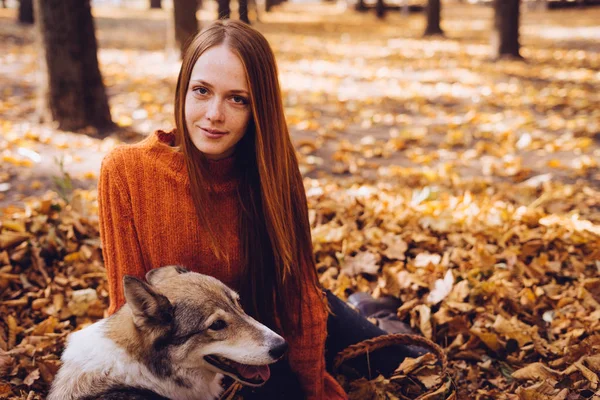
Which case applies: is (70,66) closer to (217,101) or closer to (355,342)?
(217,101)

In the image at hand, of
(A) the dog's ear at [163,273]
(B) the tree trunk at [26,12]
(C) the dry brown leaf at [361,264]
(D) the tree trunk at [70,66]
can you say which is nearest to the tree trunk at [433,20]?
(B) the tree trunk at [26,12]

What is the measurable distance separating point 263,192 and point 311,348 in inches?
37.0

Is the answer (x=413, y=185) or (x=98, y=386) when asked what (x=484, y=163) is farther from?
(x=98, y=386)

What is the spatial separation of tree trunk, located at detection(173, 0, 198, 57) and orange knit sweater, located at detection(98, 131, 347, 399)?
28.4 feet

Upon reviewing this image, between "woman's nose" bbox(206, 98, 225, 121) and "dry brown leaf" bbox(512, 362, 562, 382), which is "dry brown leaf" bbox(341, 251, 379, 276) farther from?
"woman's nose" bbox(206, 98, 225, 121)


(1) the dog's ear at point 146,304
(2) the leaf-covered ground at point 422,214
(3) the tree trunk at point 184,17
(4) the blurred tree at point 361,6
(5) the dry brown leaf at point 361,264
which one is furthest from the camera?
(4) the blurred tree at point 361,6

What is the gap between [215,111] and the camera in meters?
2.50

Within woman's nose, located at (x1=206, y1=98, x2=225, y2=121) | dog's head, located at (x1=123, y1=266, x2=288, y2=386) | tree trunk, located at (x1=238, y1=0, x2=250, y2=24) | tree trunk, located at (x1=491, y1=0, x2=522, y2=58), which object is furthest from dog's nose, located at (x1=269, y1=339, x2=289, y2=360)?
tree trunk, located at (x1=491, y1=0, x2=522, y2=58)

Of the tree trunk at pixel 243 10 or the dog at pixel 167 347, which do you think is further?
the tree trunk at pixel 243 10

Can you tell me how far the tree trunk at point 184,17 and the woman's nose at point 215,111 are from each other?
878cm

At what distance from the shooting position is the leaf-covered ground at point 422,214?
3.27 meters

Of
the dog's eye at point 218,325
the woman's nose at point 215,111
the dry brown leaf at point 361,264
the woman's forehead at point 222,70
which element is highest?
the woman's forehead at point 222,70

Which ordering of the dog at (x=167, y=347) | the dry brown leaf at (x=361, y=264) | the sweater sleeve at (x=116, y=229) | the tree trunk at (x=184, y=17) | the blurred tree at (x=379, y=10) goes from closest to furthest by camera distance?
1. the dog at (x=167, y=347)
2. the sweater sleeve at (x=116, y=229)
3. the dry brown leaf at (x=361, y=264)
4. the tree trunk at (x=184, y=17)
5. the blurred tree at (x=379, y=10)

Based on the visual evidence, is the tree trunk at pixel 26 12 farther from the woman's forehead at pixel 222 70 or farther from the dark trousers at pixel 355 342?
the dark trousers at pixel 355 342
